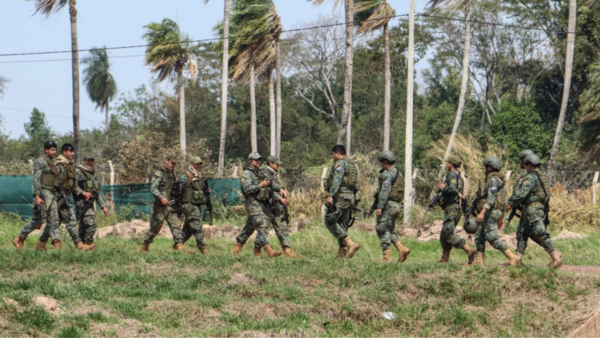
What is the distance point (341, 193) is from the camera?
40.8ft

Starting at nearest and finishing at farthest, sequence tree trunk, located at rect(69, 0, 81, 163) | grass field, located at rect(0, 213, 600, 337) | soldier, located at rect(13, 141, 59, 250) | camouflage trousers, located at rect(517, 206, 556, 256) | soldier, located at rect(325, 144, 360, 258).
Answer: grass field, located at rect(0, 213, 600, 337) → camouflage trousers, located at rect(517, 206, 556, 256) → soldier, located at rect(325, 144, 360, 258) → soldier, located at rect(13, 141, 59, 250) → tree trunk, located at rect(69, 0, 81, 163)

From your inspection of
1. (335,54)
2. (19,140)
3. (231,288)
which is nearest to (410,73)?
(231,288)

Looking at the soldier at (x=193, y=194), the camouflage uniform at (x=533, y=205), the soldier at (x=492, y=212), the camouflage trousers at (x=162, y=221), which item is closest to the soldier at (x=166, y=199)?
the camouflage trousers at (x=162, y=221)

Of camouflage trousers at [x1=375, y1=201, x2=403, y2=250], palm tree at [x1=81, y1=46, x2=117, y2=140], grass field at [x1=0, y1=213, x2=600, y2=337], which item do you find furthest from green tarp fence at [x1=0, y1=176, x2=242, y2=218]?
palm tree at [x1=81, y1=46, x2=117, y2=140]

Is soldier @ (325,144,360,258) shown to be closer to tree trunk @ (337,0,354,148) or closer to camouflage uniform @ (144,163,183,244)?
camouflage uniform @ (144,163,183,244)

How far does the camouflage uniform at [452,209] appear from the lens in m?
12.0

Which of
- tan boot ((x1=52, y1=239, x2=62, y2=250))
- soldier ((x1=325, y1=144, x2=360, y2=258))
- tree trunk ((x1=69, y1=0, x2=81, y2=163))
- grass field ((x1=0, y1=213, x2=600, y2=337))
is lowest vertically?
grass field ((x1=0, y1=213, x2=600, y2=337))

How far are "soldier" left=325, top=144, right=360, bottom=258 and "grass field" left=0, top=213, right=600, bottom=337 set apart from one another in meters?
0.85

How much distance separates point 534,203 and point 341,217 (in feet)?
9.72

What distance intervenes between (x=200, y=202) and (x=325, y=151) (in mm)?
32789

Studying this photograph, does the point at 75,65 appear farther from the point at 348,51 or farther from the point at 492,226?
the point at 492,226

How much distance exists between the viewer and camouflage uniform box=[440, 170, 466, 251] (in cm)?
1204

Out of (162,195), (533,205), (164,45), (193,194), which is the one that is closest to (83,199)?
(162,195)

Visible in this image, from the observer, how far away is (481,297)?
1014cm
